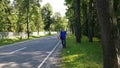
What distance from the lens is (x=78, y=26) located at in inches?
1160

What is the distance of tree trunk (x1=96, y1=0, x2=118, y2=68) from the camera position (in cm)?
631

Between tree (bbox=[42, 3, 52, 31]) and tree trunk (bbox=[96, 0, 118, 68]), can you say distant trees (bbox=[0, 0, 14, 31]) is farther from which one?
tree (bbox=[42, 3, 52, 31])

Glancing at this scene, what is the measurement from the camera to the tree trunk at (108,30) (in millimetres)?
6310

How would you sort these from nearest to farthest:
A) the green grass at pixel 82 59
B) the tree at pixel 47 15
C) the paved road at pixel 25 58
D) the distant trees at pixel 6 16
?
the green grass at pixel 82 59 < the paved road at pixel 25 58 < the distant trees at pixel 6 16 < the tree at pixel 47 15

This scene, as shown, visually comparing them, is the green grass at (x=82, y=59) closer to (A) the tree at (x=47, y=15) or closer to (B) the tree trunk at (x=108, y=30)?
(B) the tree trunk at (x=108, y=30)

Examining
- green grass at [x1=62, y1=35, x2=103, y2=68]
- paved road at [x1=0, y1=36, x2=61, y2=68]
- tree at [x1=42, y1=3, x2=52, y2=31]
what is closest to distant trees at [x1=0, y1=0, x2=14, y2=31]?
paved road at [x1=0, y1=36, x2=61, y2=68]

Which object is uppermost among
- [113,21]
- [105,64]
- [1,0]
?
[1,0]

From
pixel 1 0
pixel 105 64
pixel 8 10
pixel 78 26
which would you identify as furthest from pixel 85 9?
pixel 105 64

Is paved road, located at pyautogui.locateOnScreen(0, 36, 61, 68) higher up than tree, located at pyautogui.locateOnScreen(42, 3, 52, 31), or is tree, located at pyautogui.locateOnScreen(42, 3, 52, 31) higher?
tree, located at pyautogui.locateOnScreen(42, 3, 52, 31)

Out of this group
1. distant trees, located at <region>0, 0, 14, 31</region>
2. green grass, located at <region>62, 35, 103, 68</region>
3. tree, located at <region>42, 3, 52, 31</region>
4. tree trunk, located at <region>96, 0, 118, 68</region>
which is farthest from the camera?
tree, located at <region>42, 3, 52, 31</region>

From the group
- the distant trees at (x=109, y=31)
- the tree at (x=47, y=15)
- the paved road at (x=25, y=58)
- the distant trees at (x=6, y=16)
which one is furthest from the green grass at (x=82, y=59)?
the tree at (x=47, y=15)

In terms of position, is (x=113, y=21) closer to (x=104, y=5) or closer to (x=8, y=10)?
(x=104, y=5)

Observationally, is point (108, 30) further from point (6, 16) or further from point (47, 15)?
point (47, 15)

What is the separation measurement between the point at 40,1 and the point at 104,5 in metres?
60.3
